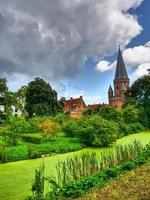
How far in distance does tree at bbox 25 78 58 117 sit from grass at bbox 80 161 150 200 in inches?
1889

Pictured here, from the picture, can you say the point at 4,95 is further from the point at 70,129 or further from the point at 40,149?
the point at 40,149

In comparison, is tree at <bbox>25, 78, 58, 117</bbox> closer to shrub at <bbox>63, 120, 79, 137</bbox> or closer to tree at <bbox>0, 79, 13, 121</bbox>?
shrub at <bbox>63, 120, 79, 137</bbox>

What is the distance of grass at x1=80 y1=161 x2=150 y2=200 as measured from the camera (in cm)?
1131

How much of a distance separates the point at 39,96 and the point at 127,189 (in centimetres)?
5146

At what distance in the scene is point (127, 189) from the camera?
477 inches

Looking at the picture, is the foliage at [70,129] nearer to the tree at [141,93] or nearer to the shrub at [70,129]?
the shrub at [70,129]

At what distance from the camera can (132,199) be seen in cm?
1094

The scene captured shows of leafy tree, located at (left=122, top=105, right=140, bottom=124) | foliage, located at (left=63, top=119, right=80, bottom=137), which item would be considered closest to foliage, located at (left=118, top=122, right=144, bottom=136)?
leafy tree, located at (left=122, top=105, right=140, bottom=124)

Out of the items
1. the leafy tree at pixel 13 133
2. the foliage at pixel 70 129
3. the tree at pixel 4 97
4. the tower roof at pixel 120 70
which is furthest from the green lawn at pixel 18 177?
the tower roof at pixel 120 70

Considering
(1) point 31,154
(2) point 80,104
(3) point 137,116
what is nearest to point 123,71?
(2) point 80,104

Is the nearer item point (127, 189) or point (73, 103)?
point (127, 189)

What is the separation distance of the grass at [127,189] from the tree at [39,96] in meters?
48.0

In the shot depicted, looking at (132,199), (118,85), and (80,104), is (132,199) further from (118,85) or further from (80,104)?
(118,85)

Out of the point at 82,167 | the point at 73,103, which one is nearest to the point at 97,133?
the point at 82,167
